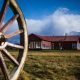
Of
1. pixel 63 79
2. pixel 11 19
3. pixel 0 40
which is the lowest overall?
pixel 63 79

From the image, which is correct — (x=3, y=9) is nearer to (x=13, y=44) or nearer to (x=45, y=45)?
(x=13, y=44)

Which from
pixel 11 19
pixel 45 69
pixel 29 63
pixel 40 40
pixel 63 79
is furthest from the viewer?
pixel 40 40

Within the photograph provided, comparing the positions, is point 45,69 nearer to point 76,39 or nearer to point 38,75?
point 38,75

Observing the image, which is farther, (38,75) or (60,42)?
(60,42)

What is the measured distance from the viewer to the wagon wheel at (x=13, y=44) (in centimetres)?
858

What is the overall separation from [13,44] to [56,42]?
271 ft

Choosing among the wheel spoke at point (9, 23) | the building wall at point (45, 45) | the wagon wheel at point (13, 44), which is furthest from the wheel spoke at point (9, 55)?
the building wall at point (45, 45)

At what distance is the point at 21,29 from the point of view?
31.3 ft

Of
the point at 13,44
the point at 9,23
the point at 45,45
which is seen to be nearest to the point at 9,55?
the point at 13,44

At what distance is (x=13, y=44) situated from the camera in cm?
909

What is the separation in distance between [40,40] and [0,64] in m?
78.1

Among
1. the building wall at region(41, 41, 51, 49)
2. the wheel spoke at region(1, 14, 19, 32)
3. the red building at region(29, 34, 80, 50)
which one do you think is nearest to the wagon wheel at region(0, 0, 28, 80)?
the wheel spoke at region(1, 14, 19, 32)

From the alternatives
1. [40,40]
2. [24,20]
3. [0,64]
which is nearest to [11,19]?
[24,20]

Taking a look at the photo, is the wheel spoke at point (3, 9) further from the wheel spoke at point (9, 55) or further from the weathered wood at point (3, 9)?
the wheel spoke at point (9, 55)
